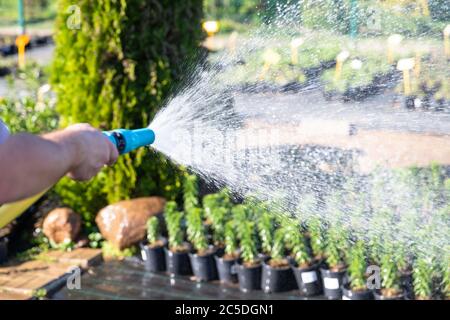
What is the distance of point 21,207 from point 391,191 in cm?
306

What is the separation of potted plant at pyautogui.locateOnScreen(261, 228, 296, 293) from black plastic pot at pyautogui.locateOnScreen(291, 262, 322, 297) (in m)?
0.08

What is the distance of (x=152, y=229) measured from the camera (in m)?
5.11

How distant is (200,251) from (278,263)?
0.56 m

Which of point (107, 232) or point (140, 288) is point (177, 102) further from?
point (107, 232)

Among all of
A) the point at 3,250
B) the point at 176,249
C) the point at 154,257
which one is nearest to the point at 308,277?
the point at 176,249

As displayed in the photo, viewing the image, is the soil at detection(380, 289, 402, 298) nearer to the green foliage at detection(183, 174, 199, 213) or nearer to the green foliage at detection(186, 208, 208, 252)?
the green foliage at detection(186, 208, 208, 252)

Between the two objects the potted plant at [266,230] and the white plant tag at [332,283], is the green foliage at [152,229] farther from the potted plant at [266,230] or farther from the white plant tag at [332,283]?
the white plant tag at [332,283]

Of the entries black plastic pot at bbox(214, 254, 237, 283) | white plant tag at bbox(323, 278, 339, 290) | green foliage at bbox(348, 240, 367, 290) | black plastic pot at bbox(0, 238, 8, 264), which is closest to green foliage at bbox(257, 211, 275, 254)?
black plastic pot at bbox(214, 254, 237, 283)

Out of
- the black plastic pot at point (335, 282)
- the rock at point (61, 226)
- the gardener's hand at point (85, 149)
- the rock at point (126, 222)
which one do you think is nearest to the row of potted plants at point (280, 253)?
the black plastic pot at point (335, 282)

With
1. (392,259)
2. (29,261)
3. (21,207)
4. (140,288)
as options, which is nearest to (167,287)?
(140,288)

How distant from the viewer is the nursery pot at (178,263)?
4.98 m

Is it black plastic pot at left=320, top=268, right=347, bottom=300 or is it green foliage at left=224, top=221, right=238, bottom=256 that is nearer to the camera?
black plastic pot at left=320, top=268, right=347, bottom=300

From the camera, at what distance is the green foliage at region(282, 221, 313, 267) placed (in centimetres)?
461

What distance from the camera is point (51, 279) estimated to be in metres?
4.79
